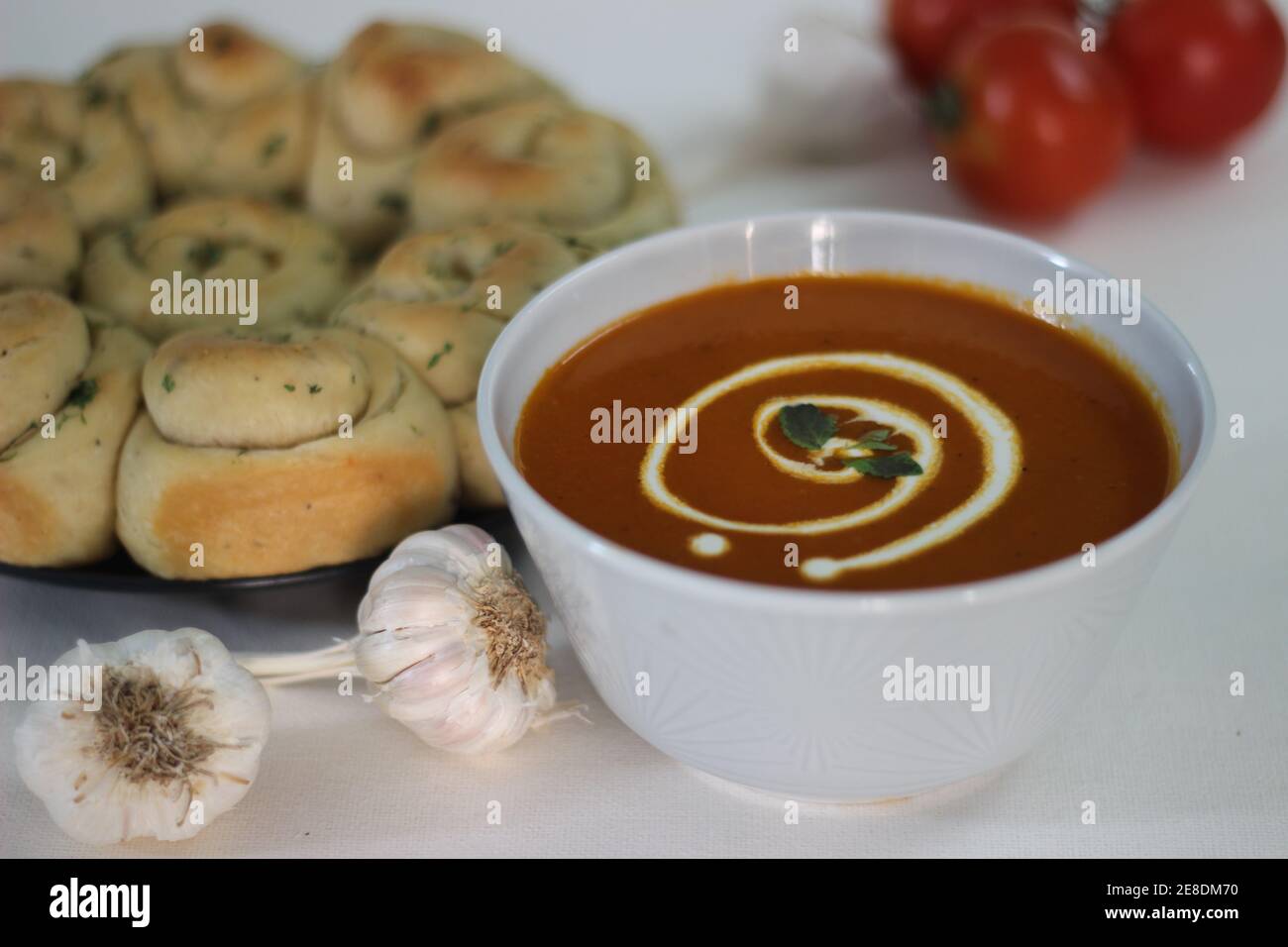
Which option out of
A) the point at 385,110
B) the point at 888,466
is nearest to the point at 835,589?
the point at 888,466

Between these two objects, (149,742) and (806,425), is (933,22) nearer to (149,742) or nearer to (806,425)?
(806,425)

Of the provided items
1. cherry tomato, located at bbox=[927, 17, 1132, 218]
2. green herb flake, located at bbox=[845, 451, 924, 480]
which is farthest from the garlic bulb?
cherry tomato, located at bbox=[927, 17, 1132, 218]

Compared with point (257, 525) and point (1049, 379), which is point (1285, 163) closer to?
point (1049, 379)

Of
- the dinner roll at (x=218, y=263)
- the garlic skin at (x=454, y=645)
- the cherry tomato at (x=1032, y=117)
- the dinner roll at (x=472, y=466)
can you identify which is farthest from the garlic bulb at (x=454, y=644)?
the cherry tomato at (x=1032, y=117)

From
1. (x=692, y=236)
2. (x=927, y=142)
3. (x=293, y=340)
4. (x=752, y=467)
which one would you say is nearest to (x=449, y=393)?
(x=293, y=340)

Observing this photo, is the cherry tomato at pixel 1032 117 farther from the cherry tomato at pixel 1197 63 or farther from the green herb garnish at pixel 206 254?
the green herb garnish at pixel 206 254

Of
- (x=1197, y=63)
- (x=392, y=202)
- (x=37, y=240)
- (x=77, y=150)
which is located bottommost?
(x=37, y=240)
